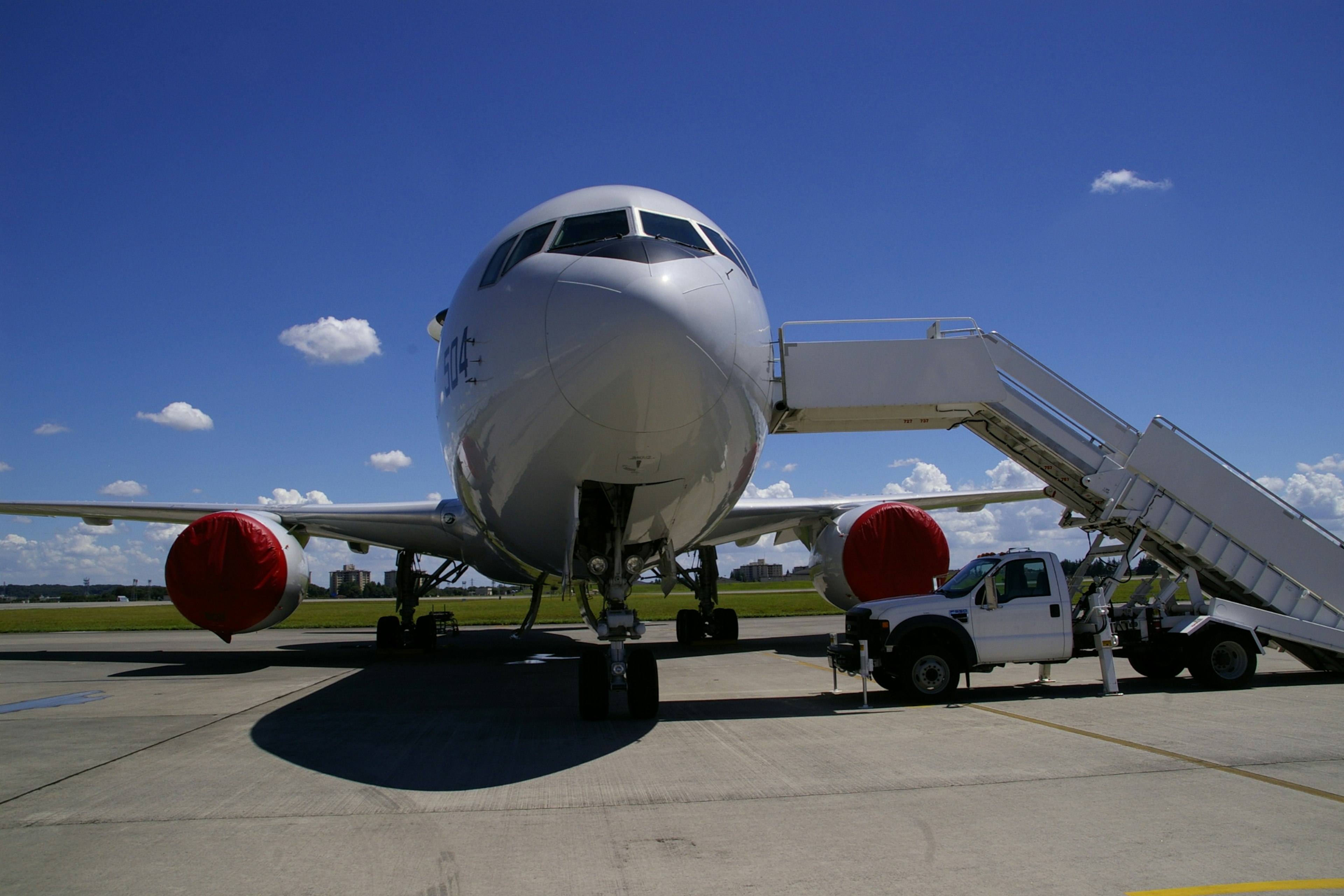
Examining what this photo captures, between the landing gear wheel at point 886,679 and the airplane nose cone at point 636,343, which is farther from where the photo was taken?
the landing gear wheel at point 886,679

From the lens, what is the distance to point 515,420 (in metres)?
5.83

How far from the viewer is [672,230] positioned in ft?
21.0

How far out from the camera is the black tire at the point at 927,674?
8.13m

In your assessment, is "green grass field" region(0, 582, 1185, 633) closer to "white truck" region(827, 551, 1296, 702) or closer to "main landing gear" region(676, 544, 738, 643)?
"main landing gear" region(676, 544, 738, 643)

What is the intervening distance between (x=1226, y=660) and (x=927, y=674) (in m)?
3.28

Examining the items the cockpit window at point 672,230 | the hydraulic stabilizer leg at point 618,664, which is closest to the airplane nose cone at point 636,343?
the cockpit window at point 672,230

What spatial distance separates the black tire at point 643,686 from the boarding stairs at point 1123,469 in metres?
3.09

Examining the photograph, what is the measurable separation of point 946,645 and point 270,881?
21.4 ft

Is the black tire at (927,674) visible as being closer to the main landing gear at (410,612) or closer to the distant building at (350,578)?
the main landing gear at (410,612)

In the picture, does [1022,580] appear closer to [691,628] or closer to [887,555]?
[887,555]

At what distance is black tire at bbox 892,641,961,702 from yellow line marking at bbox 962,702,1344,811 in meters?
0.93

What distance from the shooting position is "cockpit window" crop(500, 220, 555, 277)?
628cm

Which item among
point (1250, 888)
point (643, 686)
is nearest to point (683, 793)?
point (643, 686)

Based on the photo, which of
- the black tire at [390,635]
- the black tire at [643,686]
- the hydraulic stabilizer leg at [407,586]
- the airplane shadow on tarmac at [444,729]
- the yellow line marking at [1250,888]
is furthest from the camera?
the black tire at [390,635]
